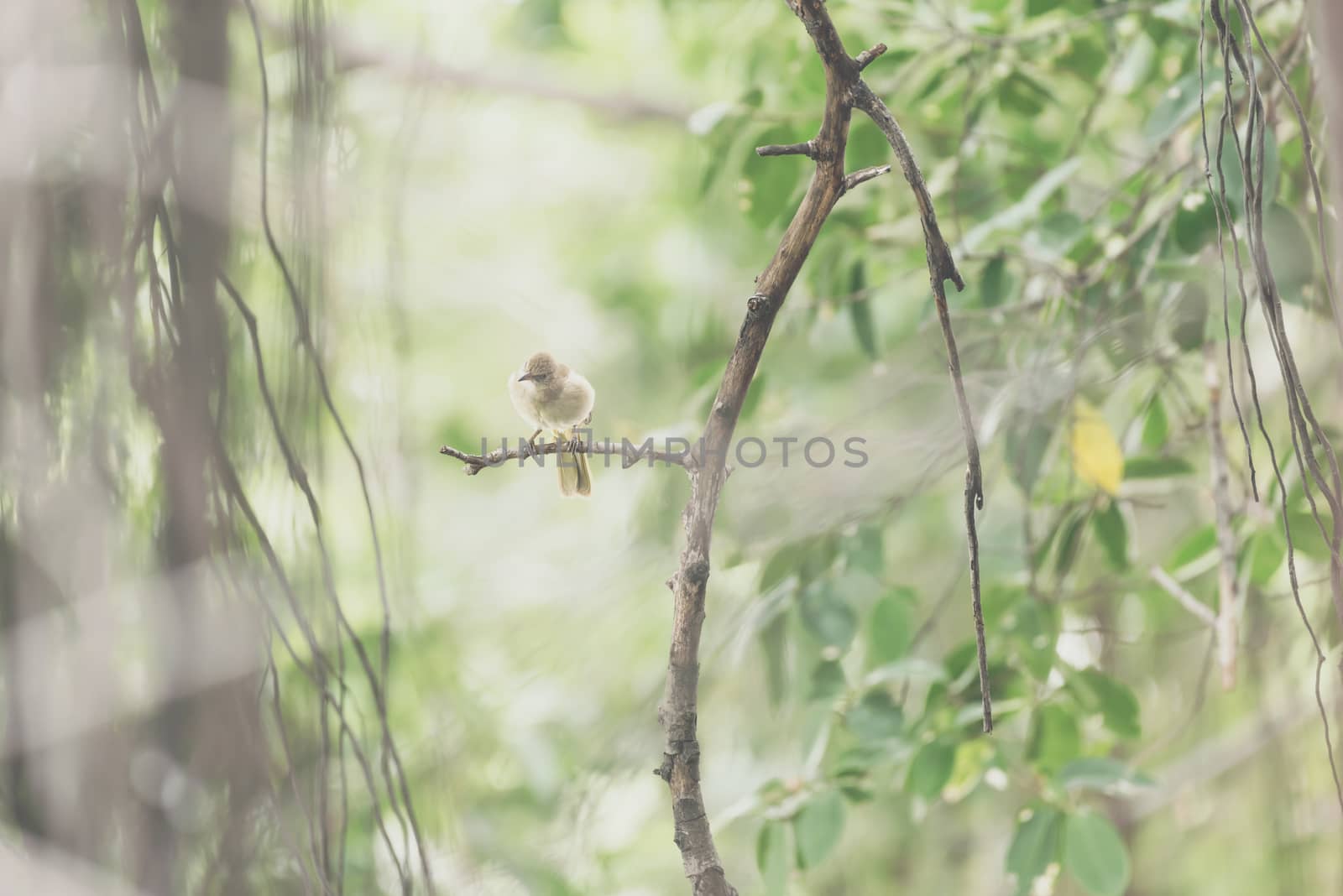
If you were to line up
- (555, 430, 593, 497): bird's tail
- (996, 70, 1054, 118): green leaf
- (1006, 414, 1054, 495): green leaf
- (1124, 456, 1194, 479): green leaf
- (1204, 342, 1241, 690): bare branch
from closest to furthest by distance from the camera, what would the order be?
(555, 430, 593, 497): bird's tail < (1204, 342, 1241, 690): bare branch < (1006, 414, 1054, 495): green leaf < (1124, 456, 1194, 479): green leaf < (996, 70, 1054, 118): green leaf

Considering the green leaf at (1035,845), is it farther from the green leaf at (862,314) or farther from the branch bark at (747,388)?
the branch bark at (747,388)

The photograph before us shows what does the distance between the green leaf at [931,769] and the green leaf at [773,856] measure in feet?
0.55

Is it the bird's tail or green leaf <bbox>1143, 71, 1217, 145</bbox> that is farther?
green leaf <bbox>1143, 71, 1217, 145</bbox>

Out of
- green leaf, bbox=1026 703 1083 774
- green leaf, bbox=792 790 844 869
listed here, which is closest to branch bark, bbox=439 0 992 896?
green leaf, bbox=792 790 844 869

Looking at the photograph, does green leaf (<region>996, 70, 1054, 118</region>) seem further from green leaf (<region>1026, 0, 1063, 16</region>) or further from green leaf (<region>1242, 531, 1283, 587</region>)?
green leaf (<region>1242, 531, 1283, 587</region>)

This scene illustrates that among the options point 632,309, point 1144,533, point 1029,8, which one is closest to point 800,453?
→ point 1029,8

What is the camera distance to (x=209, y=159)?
0.71 metres

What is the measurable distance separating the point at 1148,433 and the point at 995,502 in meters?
0.75

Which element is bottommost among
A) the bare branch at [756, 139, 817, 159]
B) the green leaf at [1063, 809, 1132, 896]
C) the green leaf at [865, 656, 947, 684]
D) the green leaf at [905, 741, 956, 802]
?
the green leaf at [1063, 809, 1132, 896]

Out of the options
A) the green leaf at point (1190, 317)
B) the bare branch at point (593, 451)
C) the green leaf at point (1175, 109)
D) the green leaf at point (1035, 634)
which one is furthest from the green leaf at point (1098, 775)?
the bare branch at point (593, 451)

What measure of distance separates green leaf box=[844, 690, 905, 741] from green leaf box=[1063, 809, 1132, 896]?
23cm

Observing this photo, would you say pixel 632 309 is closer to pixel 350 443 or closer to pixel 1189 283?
pixel 1189 283

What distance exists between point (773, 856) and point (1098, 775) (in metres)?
0.39

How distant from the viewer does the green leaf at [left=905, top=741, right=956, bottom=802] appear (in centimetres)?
128
